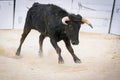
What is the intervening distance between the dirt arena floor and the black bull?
34 centimetres

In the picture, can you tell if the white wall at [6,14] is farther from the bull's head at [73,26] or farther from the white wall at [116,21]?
the bull's head at [73,26]

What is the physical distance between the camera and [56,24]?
7.08 m

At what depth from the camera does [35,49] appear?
344 inches

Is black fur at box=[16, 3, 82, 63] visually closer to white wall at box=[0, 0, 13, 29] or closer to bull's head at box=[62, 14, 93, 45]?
bull's head at box=[62, 14, 93, 45]

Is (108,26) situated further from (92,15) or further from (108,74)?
(108,74)

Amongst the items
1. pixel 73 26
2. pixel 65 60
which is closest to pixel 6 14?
pixel 65 60

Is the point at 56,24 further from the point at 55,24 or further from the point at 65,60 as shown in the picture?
the point at 65,60

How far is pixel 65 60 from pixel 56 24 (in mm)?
996

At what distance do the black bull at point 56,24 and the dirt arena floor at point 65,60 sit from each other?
34 centimetres

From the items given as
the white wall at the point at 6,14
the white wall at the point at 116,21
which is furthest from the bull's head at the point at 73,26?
the white wall at the point at 116,21

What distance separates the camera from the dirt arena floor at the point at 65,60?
5957mm

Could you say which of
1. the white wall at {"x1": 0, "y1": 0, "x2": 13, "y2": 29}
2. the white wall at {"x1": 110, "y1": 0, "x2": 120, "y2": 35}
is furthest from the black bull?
the white wall at {"x1": 110, "y1": 0, "x2": 120, "y2": 35}

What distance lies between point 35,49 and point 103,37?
9.86 feet

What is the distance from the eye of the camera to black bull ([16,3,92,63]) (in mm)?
6707
